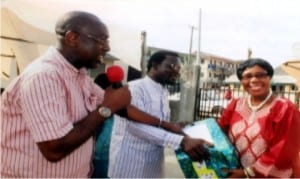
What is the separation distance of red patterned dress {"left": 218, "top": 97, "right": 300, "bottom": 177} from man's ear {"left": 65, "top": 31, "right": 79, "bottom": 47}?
798 millimetres

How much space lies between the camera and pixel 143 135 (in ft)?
5.53

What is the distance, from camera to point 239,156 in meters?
1.51

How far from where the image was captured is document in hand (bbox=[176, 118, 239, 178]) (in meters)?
1.39

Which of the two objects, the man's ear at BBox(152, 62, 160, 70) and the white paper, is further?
the man's ear at BBox(152, 62, 160, 70)

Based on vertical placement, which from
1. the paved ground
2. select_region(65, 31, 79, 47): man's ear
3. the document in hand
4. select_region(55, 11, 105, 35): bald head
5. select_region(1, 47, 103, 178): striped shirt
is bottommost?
the paved ground

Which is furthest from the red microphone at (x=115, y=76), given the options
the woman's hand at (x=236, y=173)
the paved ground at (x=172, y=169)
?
the paved ground at (x=172, y=169)

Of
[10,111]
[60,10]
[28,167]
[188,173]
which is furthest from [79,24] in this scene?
[188,173]

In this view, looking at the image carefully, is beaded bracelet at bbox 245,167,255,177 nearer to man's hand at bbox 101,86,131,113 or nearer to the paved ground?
man's hand at bbox 101,86,131,113

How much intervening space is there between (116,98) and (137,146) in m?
0.67

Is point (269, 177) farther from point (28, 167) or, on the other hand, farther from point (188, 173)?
point (28, 167)

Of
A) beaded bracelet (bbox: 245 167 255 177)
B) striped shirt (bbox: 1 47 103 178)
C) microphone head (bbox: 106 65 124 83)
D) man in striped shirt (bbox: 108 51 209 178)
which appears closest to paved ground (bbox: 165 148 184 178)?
man in striped shirt (bbox: 108 51 209 178)

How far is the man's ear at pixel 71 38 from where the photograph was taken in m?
1.11

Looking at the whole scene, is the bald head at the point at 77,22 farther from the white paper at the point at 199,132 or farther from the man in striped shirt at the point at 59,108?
the white paper at the point at 199,132

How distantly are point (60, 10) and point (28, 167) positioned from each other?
32.3 inches
